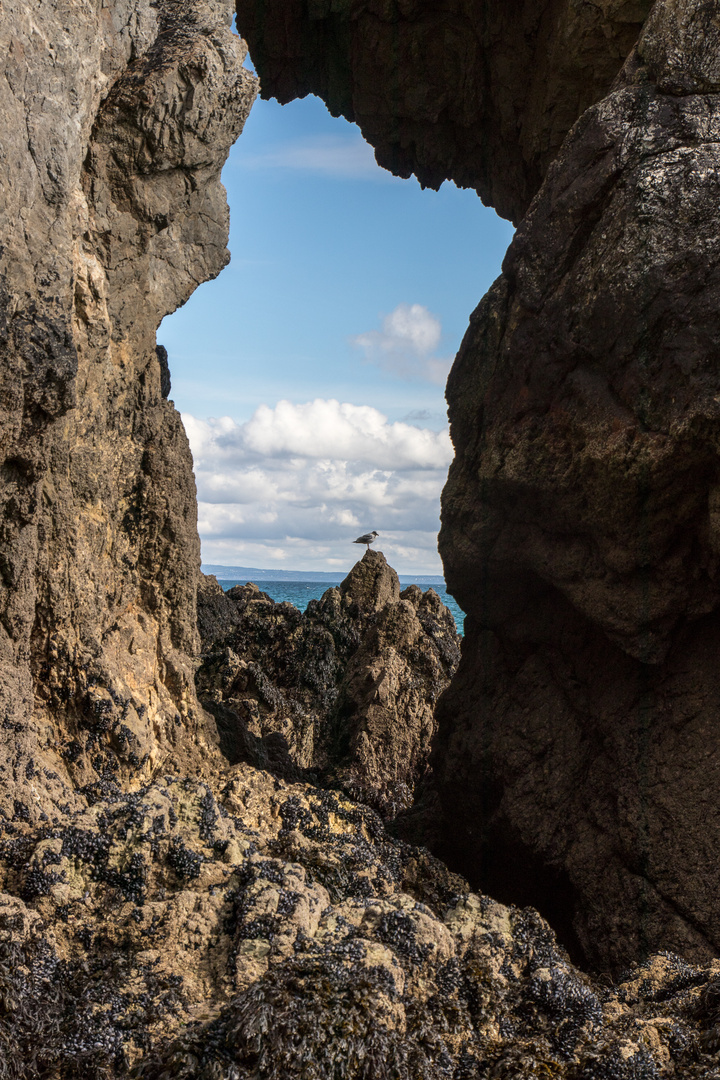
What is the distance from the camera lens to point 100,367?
7.76 m

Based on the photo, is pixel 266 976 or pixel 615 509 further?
pixel 615 509

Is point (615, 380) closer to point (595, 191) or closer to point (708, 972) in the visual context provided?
point (595, 191)

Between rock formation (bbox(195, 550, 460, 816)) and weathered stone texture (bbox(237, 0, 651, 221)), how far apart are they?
24.4 ft

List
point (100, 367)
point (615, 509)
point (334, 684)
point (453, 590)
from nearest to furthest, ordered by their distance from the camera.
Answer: point (615, 509), point (100, 367), point (453, 590), point (334, 684)

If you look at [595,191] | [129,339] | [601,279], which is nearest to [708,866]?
[601,279]

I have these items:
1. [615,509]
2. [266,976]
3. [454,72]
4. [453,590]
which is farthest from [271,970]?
[454,72]

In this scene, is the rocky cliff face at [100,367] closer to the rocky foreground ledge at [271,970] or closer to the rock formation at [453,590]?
the rock formation at [453,590]

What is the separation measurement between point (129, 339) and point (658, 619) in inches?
230

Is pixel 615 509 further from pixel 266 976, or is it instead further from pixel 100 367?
pixel 100 367

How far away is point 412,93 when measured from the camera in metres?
11.7

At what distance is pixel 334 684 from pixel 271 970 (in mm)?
11454

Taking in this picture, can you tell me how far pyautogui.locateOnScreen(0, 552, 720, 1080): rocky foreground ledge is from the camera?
406 centimetres

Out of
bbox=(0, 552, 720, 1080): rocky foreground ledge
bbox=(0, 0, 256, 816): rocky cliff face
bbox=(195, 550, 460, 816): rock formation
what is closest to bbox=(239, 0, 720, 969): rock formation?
bbox=(0, 552, 720, 1080): rocky foreground ledge

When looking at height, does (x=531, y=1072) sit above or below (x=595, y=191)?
below
